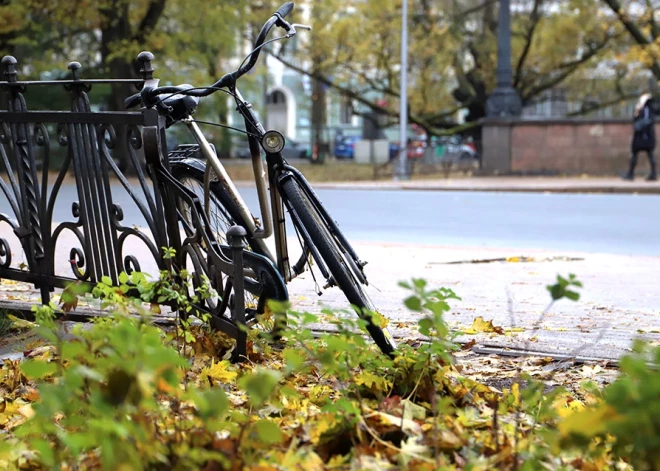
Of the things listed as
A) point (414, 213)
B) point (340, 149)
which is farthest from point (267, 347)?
point (340, 149)

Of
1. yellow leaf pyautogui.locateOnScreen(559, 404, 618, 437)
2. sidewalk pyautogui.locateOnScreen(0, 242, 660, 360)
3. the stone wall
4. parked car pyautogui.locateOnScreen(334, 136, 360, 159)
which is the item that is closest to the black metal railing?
sidewalk pyautogui.locateOnScreen(0, 242, 660, 360)

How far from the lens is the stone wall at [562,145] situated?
25844 mm

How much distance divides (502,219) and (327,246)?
1073 centimetres

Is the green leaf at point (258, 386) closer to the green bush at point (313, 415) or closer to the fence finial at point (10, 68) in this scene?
the green bush at point (313, 415)

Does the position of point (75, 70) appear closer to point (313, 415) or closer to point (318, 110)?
point (313, 415)

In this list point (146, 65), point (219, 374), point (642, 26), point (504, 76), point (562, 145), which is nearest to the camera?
point (219, 374)

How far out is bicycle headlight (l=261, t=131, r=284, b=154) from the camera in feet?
12.7

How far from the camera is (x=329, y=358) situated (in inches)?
84.6

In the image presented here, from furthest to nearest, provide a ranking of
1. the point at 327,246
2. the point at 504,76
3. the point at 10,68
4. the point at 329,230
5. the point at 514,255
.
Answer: the point at 504,76, the point at 514,255, the point at 10,68, the point at 329,230, the point at 327,246

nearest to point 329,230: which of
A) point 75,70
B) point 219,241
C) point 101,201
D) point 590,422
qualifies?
point 219,241

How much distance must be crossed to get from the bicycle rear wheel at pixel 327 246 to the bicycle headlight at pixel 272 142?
14 cm

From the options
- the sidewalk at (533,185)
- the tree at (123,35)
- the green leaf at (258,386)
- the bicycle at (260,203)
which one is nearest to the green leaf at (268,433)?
the green leaf at (258,386)

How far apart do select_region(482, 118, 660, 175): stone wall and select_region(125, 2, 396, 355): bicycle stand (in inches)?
A: 875

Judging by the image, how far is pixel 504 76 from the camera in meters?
26.8
